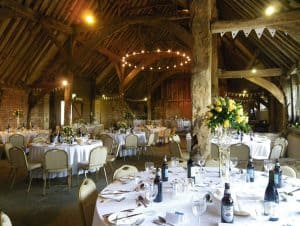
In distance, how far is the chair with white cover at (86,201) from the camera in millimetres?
2693

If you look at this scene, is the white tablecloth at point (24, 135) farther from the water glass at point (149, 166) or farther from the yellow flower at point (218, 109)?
the yellow flower at point (218, 109)

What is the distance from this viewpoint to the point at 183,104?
22.3 metres

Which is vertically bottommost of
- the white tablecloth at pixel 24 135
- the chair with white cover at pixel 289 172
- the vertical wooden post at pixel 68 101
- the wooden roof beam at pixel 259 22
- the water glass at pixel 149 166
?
the chair with white cover at pixel 289 172

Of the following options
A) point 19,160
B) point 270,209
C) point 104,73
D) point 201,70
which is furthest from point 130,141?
point 104,73

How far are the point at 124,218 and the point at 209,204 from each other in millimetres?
740

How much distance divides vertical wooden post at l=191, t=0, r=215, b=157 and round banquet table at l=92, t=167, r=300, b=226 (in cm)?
252

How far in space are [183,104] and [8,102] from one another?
12.9 meters

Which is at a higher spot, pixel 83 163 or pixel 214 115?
pixel 214 115

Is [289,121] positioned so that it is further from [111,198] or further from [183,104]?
[183,104]

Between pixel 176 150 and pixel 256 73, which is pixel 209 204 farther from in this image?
pixel 256 73

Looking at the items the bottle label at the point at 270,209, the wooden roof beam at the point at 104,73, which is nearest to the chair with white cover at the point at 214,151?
the bottle label at the point at 270,209

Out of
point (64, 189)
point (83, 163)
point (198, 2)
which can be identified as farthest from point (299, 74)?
point (64, 189)

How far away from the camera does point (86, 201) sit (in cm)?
280

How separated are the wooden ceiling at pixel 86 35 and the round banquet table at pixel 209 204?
13.3ft
